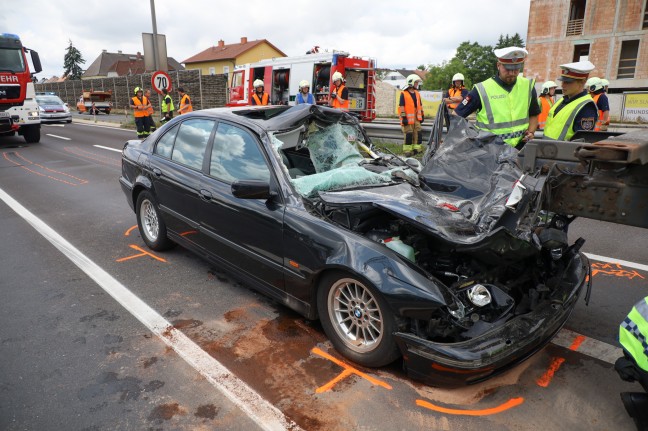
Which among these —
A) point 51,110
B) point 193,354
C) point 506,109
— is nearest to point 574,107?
point 506,109

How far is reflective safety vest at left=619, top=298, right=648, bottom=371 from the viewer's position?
2205 millimetres

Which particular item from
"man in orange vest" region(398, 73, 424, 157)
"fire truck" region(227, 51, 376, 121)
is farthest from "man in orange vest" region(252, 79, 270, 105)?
"man in orange vest" region(398, 73, 424, 157)

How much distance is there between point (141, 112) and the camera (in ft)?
48.8

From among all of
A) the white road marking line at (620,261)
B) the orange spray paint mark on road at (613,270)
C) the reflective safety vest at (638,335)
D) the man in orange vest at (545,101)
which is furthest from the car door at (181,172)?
the man in orange vest at (545,101)

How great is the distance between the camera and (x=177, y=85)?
28266 mm

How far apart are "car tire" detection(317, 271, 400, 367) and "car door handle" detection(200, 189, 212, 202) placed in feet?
4.46

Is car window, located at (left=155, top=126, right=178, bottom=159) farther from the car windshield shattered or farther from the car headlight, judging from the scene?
the car headlight

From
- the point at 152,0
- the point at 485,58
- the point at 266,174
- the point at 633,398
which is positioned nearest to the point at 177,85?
the point at 152,0

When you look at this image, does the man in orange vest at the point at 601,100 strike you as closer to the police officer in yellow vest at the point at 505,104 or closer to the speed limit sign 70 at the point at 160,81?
the police officer in yellow vest at the point at 505,104

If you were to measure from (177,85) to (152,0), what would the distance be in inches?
503

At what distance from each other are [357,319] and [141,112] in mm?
13920

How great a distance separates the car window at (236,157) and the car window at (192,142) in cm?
18

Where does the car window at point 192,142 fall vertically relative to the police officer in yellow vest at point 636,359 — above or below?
above

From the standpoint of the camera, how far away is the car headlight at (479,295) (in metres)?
2.75
